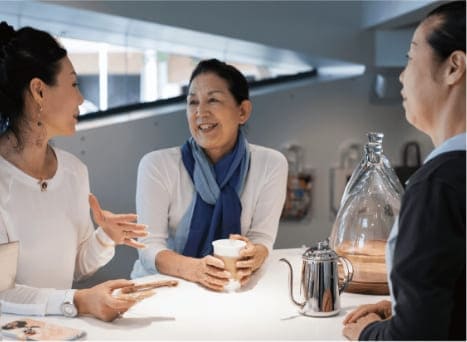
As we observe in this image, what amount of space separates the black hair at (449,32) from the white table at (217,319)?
66cm

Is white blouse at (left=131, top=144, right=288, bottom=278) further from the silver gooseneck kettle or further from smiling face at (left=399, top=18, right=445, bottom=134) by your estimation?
smiling face at (left=399, top=18, right=445, bottom=134)

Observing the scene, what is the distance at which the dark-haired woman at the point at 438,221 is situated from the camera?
1.08 metres

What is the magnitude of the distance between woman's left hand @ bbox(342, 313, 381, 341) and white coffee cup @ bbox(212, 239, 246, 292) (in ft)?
1.44

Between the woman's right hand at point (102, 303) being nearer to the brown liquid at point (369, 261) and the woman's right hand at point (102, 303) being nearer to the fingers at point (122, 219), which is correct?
the fingers at point (122, 219)

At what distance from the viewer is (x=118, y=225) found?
1852 millimetres

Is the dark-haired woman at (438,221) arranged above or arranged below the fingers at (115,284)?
above

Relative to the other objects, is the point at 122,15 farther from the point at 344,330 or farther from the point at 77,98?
the point at 344,330

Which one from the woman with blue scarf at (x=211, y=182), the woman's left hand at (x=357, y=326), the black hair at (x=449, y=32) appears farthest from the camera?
the woman with blue scarf at (x=211, y=182)

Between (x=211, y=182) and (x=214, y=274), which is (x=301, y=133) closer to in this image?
(x=211, y=182)

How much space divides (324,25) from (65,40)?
159 centimetres

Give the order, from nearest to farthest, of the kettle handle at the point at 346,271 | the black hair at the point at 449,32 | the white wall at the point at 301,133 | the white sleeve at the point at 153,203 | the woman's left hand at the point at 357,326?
the black hair at the point at 449,32, the woman's left hand at the point at 357,326, the kettle handle at the point at 346,271, the white sleeve at the point at 153,203, the white wall at the point at 301,133

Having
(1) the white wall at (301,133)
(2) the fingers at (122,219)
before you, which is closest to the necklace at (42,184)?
(2) the fingers at (122,219)

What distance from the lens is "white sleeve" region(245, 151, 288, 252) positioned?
7.81ft

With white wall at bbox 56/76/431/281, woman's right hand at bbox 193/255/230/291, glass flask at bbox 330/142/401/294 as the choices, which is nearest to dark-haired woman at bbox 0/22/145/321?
woman's right hand at bbox 193/255/230/291
